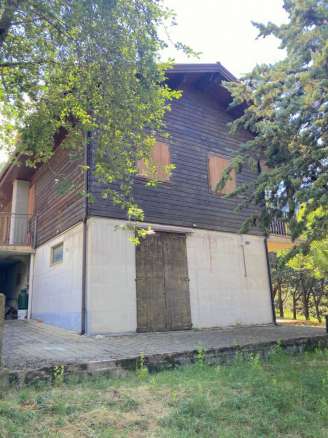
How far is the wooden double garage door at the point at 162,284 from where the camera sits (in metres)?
8.34

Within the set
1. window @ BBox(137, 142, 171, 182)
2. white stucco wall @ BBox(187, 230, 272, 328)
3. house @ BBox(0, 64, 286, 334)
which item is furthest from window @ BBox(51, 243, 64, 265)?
white stucco wall @ BBox(187, 230, 272, 328)

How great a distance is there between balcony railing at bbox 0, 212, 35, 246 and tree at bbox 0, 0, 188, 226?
6.98 m

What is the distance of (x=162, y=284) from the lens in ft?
28.7

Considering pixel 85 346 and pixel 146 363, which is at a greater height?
pixel 85 346

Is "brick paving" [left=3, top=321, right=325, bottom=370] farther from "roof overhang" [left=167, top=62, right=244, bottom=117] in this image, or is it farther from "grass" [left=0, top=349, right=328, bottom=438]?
"roof overhang" [left=167, top=62, right=244, bottom=117]

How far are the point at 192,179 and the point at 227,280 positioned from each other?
9.86 feet

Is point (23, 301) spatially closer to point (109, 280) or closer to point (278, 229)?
point (109, 280)

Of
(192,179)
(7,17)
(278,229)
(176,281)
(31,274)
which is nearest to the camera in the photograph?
(7,17)

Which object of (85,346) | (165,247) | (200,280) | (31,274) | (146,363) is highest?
(165,247)

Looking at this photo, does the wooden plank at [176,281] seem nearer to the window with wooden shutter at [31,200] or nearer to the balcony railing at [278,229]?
the balcony railing at [278,229]

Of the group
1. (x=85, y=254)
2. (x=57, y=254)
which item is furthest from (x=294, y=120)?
(x=57, y=254)

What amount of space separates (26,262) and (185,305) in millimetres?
6854

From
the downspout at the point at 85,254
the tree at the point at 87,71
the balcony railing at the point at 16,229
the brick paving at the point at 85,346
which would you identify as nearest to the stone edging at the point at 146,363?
the brick paving at the point at 85,346

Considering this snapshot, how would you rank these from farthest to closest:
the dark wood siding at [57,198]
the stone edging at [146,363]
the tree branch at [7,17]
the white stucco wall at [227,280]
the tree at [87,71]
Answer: the white stucco wall at [227,280]
the dark wood siding at [57,198]
the tree at [87,71]
the tree branch at [7,17]
the stone edging at [146,363]
